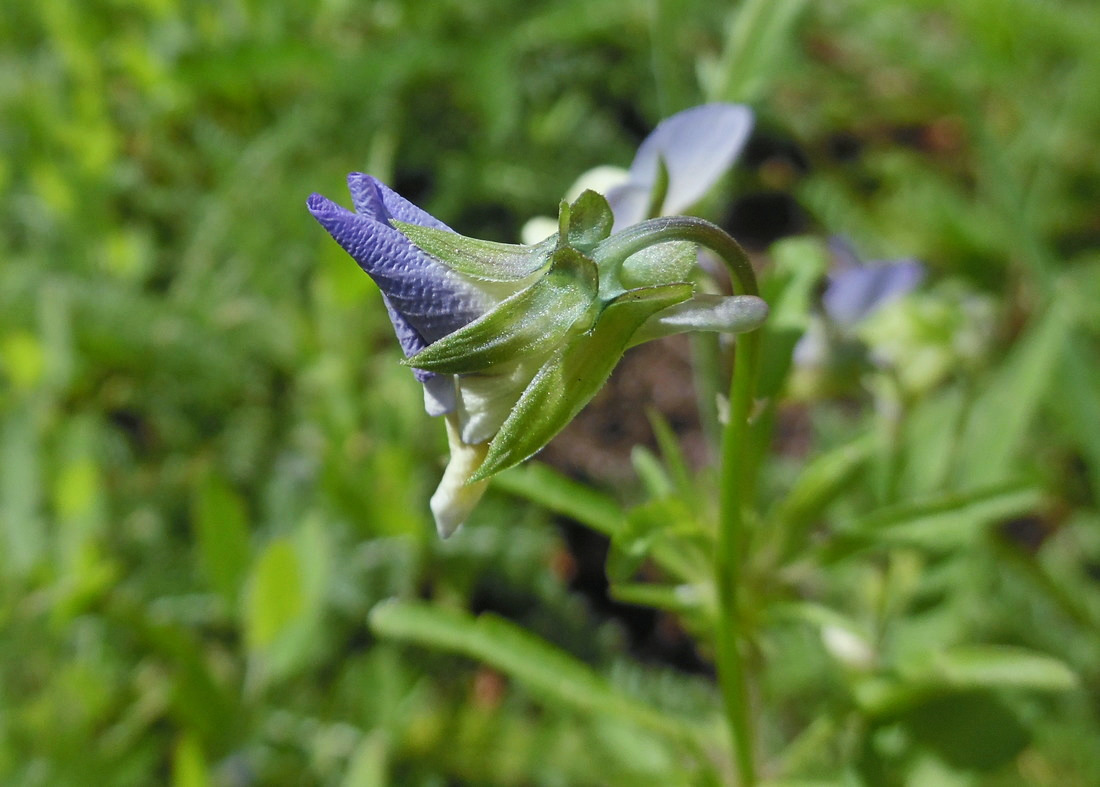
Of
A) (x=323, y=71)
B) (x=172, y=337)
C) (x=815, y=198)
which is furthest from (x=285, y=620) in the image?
(x=815, y=198)

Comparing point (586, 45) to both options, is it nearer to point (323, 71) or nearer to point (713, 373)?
point (323, 71)

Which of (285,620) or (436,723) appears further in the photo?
(436,723)

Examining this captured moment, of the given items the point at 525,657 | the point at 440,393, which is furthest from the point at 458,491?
the point at 525,657

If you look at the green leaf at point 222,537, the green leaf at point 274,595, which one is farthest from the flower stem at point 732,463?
the green leaf at point 222,537

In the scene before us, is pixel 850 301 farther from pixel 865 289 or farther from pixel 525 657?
pixel 525 657

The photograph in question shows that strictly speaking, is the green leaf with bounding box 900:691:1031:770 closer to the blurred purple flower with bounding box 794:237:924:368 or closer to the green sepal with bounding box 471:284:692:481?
the blurred purple flower with bounding box 794:237:924:368

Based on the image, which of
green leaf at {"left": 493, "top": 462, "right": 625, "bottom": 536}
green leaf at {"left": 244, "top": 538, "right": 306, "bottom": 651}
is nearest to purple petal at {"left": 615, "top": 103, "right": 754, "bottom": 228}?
green leaf at {"left": 493, "top": 462, "right": 625, "bottom": 536}
